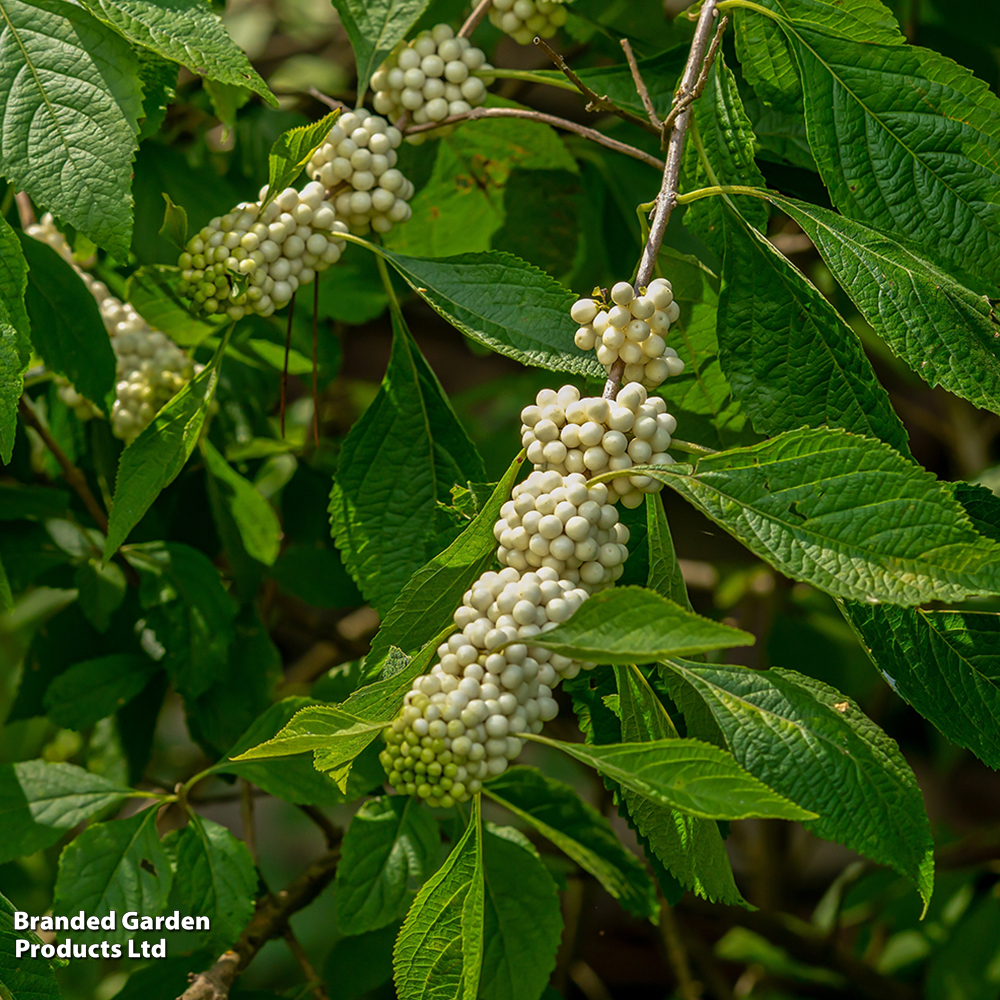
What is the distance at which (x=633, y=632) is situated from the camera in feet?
1.68

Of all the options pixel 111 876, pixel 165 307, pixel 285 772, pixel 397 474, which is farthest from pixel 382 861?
pixel 165 307

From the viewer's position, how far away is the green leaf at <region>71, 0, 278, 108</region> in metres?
0.69

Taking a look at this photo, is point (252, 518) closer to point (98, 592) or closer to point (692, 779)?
point (98, 592)

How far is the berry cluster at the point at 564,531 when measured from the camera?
23.6 inches

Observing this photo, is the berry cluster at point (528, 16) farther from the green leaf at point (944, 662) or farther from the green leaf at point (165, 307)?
the green leaf at point (944, 662)

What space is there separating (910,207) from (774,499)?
291 millimetres

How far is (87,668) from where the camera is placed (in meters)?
1.02

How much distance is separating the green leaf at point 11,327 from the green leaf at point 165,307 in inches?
9.8

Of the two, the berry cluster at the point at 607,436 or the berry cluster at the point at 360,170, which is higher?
the berry cluster at the point at 360,170

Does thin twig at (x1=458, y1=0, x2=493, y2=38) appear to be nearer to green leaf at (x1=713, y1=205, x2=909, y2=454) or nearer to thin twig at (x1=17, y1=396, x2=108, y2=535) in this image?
green leaf at (x1=713, y1=205, x2=909, y2=454)

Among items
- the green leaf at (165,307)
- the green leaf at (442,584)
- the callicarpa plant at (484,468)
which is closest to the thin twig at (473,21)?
the callicarpa plant at (484,468)

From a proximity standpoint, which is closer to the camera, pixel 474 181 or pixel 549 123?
pixel 549 123

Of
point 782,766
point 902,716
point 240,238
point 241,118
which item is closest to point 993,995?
point 902,716

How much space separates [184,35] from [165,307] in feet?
1.05
